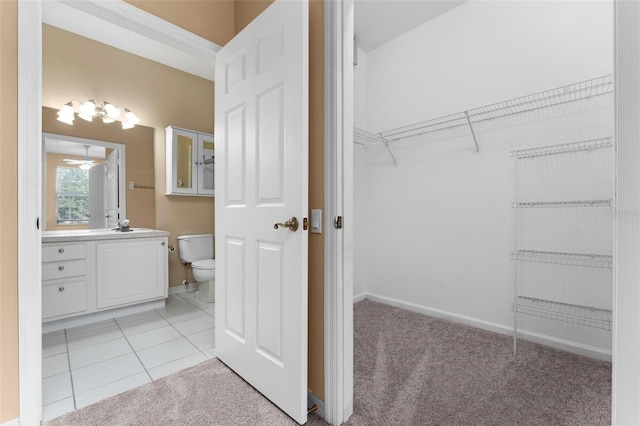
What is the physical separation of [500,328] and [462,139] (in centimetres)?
157

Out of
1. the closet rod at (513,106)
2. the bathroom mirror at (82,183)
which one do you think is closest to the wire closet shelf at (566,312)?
the closet rod at (513,106)

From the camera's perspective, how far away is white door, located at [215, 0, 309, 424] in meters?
1.30

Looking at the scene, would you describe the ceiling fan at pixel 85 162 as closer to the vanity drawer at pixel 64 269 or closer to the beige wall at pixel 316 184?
the vanity drawer at pixel 64 269

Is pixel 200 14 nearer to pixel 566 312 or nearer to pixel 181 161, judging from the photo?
pixel 181 161

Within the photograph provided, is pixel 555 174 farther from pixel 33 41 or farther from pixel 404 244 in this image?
pixel 33 41

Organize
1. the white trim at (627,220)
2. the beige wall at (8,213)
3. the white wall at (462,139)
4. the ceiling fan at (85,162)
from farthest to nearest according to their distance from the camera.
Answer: the ceiling fan at (85,162) < the white wall at (462,139) < the beige wall at (8,213) < the white trim at (627,220)

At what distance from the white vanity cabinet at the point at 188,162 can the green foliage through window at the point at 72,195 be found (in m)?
0.75

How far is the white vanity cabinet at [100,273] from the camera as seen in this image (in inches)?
92.2

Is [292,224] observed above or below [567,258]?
above

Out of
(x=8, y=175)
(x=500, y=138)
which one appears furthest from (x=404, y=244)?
(x=8, y=175)

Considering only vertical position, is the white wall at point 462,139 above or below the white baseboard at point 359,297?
above

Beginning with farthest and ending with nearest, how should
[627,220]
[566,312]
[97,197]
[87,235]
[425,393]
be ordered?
[97,197] → [87,235] → [566,312] → [425,393] → [627,220]

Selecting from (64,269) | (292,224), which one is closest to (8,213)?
(292,224)

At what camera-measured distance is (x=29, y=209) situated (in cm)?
129
